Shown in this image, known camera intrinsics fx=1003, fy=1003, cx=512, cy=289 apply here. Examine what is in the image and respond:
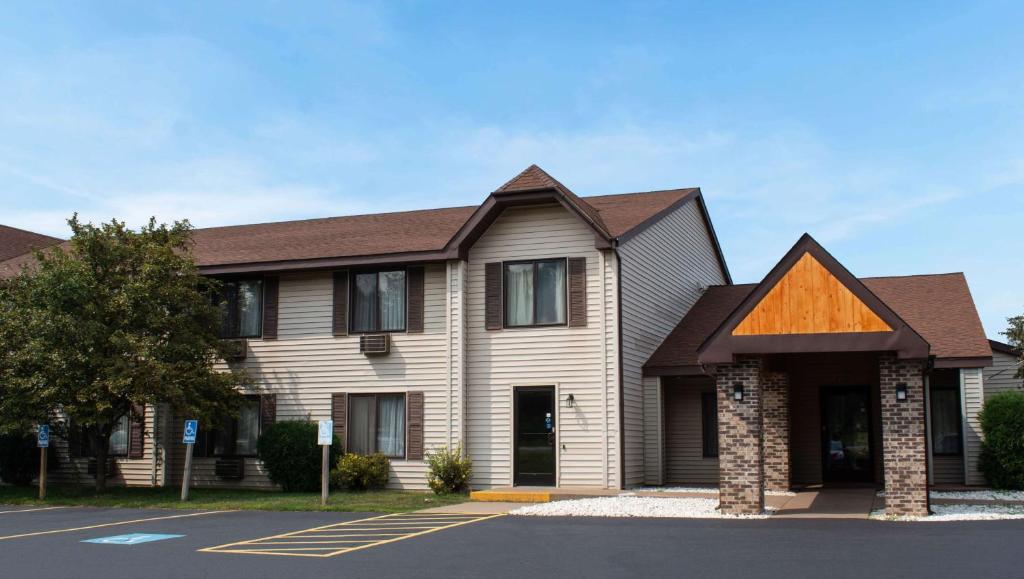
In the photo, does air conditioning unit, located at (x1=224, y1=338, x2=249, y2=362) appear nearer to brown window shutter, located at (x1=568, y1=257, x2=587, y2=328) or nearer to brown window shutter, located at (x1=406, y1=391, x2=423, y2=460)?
brown window shutter, located at (x1=406, y1=391, x2=423, y2=460)

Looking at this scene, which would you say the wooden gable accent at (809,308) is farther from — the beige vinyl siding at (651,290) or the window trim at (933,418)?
the window trim at (933,418)

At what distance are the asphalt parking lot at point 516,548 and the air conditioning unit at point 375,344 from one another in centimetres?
660

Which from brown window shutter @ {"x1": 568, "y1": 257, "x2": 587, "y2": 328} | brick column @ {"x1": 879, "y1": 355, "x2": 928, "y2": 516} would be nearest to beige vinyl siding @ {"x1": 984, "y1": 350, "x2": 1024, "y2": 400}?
brick column @ {"x1": 879, "y1": 355, "x2": 928, "y2": 516}

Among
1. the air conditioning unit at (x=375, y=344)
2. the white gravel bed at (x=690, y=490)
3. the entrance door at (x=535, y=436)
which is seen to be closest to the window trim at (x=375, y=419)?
the air conditioning unit at (x=375, y=344)

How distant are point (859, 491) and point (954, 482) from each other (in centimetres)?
288

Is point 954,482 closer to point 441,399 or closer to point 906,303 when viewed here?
point 906,303

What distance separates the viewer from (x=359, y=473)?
22.3m

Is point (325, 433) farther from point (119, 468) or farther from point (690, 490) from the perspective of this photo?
point (119, 468)

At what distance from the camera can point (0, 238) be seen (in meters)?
33.1

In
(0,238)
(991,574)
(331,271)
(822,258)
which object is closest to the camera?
(991,574)

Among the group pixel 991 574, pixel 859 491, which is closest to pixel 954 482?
pixel 859 491

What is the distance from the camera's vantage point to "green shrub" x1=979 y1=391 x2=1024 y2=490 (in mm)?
20750

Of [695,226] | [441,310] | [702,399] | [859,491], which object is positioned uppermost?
[695,226]

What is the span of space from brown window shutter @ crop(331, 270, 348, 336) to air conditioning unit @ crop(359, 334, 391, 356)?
72cm
